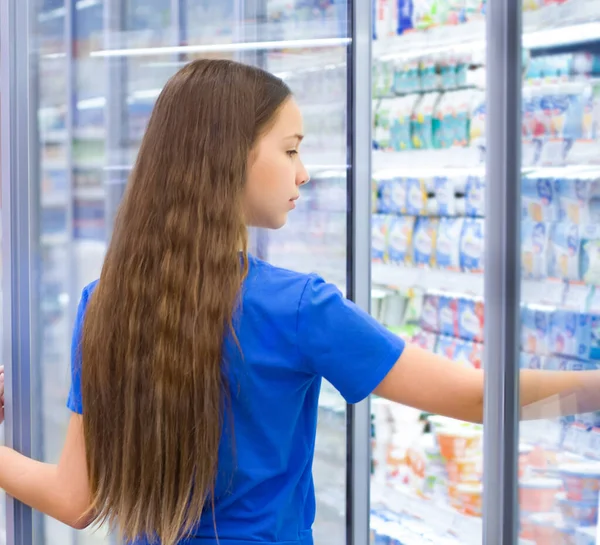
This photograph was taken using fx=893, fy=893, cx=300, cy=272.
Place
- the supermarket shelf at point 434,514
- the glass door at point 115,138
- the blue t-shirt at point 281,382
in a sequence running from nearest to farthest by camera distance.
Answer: the blue t-shirt at point 281,382 < the glass door at point 115,138 < the supermarket shelf at point 434,514

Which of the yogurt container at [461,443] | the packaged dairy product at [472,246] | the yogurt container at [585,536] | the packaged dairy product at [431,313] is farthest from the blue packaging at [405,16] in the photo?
the yogurt container at [585,536]

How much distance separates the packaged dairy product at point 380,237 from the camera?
344 centimetres

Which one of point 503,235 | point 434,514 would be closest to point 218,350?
point 503,235

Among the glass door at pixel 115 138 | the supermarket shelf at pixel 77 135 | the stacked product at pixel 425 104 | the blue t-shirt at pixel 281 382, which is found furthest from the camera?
the stacked product at pixel 425 104

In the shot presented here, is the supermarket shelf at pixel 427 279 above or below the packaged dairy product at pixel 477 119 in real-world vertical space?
below

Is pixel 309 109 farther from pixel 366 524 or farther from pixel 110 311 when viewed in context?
pixel 110 311

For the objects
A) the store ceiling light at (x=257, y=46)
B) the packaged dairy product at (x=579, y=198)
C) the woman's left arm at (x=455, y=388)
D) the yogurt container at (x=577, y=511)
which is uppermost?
the store ceiling light at (x=257, y=46)

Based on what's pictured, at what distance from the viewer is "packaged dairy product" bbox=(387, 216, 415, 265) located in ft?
10.9

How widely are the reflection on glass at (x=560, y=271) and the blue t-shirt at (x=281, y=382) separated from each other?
0.19 m

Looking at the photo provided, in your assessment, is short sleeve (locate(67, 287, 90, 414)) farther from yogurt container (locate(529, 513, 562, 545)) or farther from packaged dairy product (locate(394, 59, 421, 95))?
packaged dairy product (locate(394, 59, 421, 95))

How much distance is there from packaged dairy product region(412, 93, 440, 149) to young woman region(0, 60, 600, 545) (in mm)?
2053

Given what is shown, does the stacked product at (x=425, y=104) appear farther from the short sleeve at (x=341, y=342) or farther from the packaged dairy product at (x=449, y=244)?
the short sleeve at (x=341, y=342)

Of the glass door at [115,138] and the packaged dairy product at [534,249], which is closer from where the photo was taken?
the packaged dairy product at [534,249]

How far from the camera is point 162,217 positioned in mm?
1198
